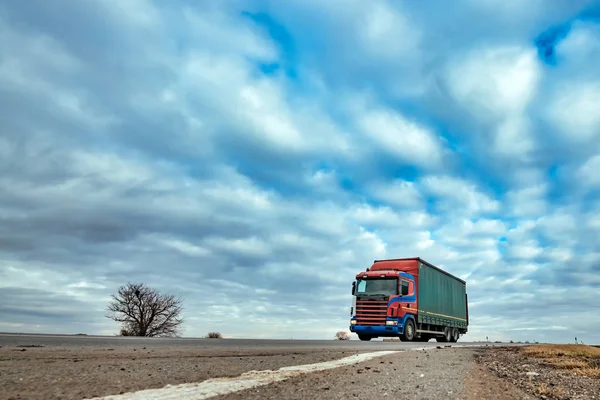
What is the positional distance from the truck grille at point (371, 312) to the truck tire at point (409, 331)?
5.16ft

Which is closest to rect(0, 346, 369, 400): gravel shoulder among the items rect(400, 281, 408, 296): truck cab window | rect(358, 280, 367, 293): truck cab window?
rect(358, 280, 367, 293): truck cab window

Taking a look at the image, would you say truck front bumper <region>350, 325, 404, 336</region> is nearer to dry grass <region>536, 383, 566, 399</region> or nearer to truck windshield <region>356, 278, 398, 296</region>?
truck windshield <region>356, 278, 398, 296</region>

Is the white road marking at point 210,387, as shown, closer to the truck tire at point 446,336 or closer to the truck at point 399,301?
the truck at point 399,301

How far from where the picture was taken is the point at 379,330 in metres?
25.2

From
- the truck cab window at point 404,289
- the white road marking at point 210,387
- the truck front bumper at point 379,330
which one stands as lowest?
the white road marking at point 210,387

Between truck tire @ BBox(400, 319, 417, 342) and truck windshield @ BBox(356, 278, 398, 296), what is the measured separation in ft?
6.83

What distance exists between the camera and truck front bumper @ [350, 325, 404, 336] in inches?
988

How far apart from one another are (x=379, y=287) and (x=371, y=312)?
1419 millimetres

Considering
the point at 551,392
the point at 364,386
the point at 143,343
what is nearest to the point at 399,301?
the point at 143,343

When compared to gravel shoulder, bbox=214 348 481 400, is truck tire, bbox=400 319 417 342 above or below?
above

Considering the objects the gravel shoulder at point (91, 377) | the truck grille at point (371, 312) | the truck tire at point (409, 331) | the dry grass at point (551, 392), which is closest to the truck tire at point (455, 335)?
the truck tire at point (409, 331)

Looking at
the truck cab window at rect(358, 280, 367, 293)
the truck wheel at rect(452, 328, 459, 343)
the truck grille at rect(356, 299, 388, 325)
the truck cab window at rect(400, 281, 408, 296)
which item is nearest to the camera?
the truck grille at rect(356, 299, 388, 325)

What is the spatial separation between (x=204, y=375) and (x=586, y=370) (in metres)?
7.10

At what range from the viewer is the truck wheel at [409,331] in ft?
84.7
